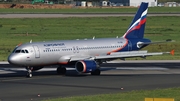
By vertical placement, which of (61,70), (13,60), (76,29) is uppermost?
(13,60)

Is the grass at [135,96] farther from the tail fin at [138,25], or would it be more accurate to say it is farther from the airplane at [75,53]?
the tail fin at [138,25]

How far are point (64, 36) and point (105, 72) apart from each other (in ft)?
120

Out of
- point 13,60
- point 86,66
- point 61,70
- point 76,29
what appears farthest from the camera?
point 76,29

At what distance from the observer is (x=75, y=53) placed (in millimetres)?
50781

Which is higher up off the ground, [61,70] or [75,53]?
[75,53]

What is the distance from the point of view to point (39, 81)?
45219mm

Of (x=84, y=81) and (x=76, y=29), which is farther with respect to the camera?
(x=76, y=29)

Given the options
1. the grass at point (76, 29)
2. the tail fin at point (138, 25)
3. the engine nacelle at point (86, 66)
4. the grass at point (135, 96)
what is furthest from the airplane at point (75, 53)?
the grass at point (76, 29)

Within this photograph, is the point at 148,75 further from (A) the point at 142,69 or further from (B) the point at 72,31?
(B) the point at 72,31

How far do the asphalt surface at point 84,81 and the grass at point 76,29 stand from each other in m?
13.3

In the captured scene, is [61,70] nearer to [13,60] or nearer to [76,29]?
[13,60]

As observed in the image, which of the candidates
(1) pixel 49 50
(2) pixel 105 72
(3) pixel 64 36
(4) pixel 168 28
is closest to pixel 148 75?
(2) pixel 105 72

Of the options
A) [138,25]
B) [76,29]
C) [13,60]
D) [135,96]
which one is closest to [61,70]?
[13,60]

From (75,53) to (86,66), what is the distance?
289 cm
